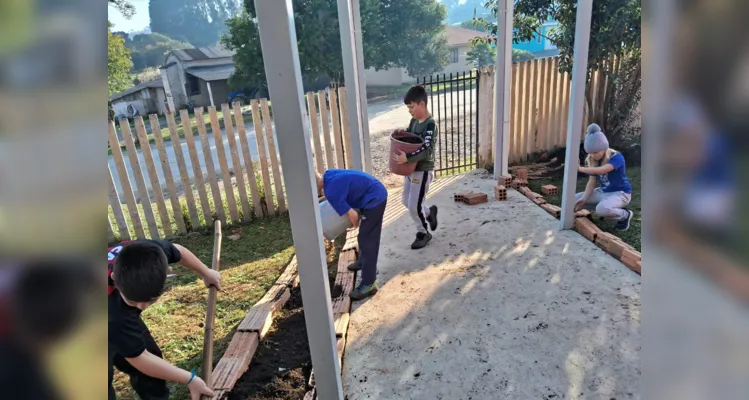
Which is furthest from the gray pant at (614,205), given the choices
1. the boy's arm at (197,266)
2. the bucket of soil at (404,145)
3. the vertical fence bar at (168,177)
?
the vertical fence bar at (168,177)

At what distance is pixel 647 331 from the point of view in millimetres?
658

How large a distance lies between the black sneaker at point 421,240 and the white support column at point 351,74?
0.92m

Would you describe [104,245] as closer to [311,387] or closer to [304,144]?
[304,144]

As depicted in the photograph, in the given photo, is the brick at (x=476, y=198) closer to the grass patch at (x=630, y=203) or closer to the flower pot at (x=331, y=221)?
the grass patch at (x=630, y=203)

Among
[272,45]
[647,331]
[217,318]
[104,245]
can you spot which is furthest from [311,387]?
[104,245]

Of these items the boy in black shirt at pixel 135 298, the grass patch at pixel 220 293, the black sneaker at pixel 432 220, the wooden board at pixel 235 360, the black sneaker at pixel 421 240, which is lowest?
the grass patch at pixel 220 293

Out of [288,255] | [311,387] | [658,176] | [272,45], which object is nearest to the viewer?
[658,176]

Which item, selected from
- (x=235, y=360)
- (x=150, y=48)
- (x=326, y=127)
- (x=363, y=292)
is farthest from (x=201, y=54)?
(x=235, y=360)

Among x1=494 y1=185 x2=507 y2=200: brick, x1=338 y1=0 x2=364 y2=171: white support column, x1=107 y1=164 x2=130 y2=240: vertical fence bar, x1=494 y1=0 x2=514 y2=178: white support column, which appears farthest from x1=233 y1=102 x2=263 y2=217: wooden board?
x1=494 y1=0 x2=514 y2=178: white support column

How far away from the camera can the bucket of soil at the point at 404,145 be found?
4.05 m

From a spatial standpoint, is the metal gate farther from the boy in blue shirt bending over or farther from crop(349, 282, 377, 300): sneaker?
crop(349, 282, 377, 300): sneaker

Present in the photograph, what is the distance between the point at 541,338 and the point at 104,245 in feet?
9.99

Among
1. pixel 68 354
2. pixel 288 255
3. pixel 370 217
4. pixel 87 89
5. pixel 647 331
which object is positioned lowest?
pixel 288 255

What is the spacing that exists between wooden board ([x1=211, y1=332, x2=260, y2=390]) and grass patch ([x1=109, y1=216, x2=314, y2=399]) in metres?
0.24
